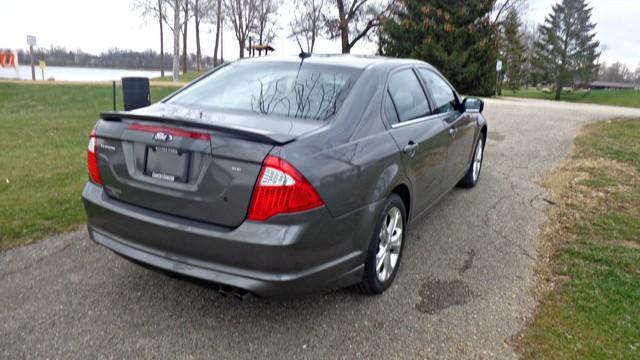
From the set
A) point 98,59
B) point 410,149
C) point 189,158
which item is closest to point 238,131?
point 189,158

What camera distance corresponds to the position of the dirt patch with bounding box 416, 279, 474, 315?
3.02 m

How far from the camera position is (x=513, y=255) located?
387cm

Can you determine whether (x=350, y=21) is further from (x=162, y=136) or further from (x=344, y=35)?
(x=162, y=136)

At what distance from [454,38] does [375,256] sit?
85.1 ft

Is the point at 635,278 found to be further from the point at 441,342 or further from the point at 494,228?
the point at 441,342

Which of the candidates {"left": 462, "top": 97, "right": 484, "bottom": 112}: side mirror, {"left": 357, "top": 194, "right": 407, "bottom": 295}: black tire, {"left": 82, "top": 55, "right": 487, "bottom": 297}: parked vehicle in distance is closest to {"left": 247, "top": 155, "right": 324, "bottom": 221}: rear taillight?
{"left": 82, "top": 55, "right": 487, "bottom": 297}: parked vehicle in distance

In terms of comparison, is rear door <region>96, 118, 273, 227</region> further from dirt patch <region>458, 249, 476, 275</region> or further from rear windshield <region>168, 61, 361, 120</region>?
dirt patch <region>458, 249, 476, 275</region>

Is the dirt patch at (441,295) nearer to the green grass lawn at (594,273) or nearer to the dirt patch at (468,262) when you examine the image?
the dirt patch at (468,262)

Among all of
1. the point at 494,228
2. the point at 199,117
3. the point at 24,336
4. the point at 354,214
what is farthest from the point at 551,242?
the point at 24,336

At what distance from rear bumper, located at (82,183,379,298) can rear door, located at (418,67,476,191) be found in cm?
187

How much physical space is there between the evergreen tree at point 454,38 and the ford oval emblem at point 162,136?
25.4 meters

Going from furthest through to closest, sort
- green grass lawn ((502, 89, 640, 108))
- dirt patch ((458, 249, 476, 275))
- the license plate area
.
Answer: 1. green grass lawn ((502, 89, 640, 108))
2. dirt patch ((458, 249, 476, 275))
3. the license plate area

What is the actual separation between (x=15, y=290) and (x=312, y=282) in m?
2.09

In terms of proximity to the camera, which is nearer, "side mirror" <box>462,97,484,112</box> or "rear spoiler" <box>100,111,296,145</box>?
"rear spoiler" <box>100,111,296,145</box>
